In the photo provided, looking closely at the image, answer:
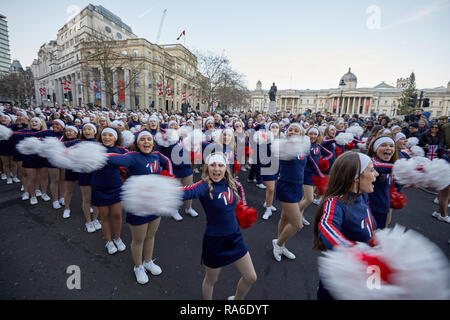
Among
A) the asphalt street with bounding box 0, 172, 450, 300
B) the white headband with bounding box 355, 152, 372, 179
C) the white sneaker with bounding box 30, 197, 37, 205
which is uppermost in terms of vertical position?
the white headband with bounding box 355, 152, 372, 179

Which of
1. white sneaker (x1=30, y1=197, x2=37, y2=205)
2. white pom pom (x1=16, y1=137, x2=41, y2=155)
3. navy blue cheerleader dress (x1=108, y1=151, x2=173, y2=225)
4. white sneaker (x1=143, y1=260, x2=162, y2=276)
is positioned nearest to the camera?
navy blue cheerleader dress (x1=108, y1=151, x2=173, y2=225)

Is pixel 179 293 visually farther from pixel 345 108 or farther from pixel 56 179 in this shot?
pixel 345 108

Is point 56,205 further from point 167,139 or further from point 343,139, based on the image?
point 343,139

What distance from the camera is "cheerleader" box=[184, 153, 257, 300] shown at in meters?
2.33

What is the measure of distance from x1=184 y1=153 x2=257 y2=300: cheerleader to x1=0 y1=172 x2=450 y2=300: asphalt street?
827 mm

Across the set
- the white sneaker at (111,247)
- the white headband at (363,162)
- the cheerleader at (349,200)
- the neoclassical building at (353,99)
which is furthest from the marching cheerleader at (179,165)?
the neoclassical building at (353,99)

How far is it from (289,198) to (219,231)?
5.59 feet

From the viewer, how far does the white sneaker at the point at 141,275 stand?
3.12m

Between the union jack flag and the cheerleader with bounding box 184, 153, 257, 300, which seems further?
the union jack flag

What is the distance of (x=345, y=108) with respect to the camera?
9506 cm

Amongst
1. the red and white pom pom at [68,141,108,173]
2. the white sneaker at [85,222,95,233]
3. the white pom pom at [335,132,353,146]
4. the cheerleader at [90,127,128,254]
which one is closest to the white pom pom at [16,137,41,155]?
the cheerleader at [90,127,128,254]

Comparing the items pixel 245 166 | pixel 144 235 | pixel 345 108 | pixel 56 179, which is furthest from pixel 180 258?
pixel 345 108

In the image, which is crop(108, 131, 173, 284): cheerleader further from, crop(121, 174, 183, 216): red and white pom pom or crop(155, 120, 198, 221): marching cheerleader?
crop(155, 120, 198, 221): marching cheerleader
